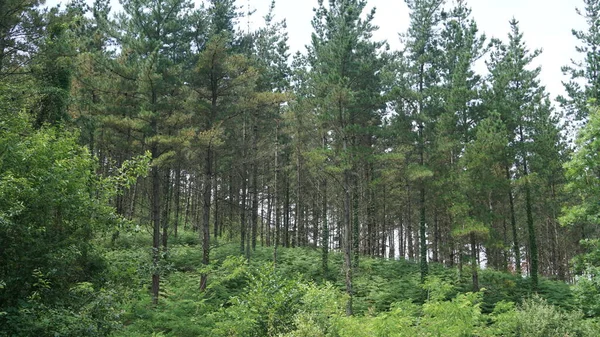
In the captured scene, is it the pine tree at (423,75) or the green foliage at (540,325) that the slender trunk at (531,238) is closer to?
the pine tree at (423,75)

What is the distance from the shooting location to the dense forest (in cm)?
861

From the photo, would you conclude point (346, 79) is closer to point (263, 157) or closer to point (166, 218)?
point (263, 157)

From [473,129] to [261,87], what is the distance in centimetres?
1287

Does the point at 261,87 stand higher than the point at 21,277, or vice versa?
the point at 261,87

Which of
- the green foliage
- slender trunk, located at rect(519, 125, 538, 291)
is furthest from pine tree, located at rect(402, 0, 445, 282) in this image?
the green foliage

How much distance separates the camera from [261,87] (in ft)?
83.7

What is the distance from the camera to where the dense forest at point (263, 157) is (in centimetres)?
861

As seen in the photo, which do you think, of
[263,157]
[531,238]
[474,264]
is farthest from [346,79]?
[531,238]

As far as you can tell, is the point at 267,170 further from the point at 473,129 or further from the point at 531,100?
the point at 531,100

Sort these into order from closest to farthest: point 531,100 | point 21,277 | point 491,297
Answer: point 21,277
point 491,297
point 531,100

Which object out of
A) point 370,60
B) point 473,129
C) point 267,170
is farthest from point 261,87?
point 473,129

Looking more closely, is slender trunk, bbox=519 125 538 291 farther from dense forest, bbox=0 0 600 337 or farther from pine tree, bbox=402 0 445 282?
pine tree, bbox=402 0 445 282

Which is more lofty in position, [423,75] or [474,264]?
[423,75]

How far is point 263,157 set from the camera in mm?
22641
